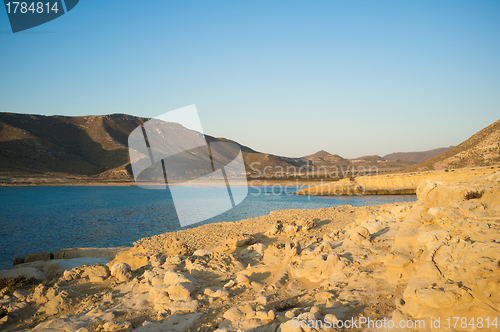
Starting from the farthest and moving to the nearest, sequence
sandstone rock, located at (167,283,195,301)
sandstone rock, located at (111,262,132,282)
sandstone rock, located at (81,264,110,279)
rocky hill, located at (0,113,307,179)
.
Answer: rocky hill, located at (0,113,307,179)
sandstone rock, located at (81,264,110,279)
sandstone rock, located at (111,262,132,282)
sandstone rock, located at (167,283,195,301)

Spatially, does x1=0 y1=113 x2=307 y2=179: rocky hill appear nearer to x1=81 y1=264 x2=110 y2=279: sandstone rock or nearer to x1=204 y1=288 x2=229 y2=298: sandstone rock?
x1=81 y1=264 x2=110 y2=279: sandstone rock

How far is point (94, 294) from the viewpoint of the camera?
578cm

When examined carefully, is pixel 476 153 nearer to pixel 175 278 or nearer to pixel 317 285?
pixel 317 285

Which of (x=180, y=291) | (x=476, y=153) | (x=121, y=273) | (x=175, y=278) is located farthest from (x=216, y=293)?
(x=476, y=153)

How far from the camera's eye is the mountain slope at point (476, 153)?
33.0 metres

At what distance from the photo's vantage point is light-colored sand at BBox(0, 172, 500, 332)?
321cm

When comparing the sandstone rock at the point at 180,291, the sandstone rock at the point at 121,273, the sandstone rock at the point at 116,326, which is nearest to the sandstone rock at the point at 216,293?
the sandstone rock at the point at 180,291

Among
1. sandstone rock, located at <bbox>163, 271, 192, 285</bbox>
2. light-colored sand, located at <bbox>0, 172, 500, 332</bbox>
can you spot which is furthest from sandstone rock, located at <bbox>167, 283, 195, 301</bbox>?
sandstone rock, located at <bbox>163, 271, 192, 285</bbox>

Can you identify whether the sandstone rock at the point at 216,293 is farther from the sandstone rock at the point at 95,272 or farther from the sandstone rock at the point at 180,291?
the sandstone rock at the point at 95,272

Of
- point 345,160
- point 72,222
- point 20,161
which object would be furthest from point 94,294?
point 345,160

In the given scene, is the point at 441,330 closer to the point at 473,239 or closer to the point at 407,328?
the point at 407,328

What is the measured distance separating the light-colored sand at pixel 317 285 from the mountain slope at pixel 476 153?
34142 mm

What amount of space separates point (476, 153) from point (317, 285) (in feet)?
134

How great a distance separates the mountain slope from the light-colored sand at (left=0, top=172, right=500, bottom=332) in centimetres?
3414
